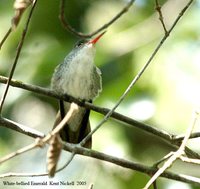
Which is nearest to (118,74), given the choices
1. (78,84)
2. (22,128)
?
(78,84)

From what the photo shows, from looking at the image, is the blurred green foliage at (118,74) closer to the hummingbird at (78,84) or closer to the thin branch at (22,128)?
the hummingbird at (78,84)

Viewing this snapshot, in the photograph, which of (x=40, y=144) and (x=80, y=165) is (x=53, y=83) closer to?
(x=80, y=165)

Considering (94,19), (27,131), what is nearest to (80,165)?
(94,19)

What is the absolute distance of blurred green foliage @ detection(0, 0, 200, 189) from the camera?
17.0 ft

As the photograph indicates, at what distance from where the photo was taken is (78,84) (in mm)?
5160

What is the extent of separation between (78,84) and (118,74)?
2.61ft

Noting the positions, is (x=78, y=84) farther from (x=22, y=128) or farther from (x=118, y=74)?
(x=22, y=128)

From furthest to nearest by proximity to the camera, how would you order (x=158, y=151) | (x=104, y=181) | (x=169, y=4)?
1. (x=169, y=4)
2. (x=158, y=151)
3. (x=104, y=181)

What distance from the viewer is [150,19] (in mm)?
6625

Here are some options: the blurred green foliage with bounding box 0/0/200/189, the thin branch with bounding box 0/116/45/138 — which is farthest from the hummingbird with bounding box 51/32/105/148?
the thin branch with bounding box 0/116/45/138

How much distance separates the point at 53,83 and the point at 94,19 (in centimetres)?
198

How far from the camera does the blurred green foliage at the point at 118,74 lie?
17.0ft

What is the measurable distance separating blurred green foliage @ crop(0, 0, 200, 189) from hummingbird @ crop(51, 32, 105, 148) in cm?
19

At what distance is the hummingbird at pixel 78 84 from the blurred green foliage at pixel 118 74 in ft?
0.63
